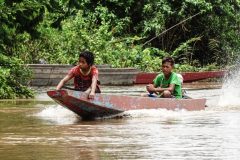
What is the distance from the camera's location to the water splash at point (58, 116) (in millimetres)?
12414

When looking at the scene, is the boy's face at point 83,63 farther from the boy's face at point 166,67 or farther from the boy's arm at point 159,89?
the boy's face at point 166,67

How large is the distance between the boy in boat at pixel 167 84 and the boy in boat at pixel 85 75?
1.40m

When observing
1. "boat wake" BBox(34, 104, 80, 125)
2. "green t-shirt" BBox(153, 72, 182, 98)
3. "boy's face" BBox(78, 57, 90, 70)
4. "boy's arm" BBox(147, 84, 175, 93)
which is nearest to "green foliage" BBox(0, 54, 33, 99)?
"boat wake" BBox(34, 104, 80, 125)

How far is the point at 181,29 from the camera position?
33.5m

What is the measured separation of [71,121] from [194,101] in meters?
2.94

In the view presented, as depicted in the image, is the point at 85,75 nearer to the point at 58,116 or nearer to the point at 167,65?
the point at 58,116

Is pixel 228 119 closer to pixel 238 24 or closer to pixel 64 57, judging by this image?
pixel 64 57

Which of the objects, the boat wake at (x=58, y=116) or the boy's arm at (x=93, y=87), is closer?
the boy's arm at (x=93, y=87)

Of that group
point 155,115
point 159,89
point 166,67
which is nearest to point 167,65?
point 166,67

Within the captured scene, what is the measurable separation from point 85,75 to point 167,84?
1966 mm

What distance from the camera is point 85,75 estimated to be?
41.5ft

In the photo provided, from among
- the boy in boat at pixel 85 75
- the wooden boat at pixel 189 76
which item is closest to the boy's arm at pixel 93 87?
the boy in boat at pixel 85 75

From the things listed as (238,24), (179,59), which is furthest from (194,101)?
(238,24)

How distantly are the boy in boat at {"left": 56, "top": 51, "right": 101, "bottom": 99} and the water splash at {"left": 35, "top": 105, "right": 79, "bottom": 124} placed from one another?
55 centimetres
